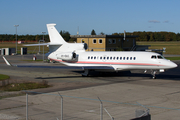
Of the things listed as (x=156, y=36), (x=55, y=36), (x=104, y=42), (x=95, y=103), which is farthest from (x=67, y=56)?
(x=156, y=36)

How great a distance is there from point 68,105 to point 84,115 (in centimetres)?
215

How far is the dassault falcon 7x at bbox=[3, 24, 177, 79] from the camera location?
25.0 meters

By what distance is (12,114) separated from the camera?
12109mm

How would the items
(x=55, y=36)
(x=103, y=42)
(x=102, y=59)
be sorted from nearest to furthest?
(x=102, y=59) → (x=55, y=36) → (x=103, y=42)

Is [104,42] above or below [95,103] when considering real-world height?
above

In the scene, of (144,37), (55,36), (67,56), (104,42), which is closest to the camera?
(67,56)

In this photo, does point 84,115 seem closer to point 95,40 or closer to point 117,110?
point 117,110

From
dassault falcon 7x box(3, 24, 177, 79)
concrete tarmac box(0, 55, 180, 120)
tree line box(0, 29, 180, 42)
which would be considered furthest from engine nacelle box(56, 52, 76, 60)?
tree line box(0, 29, 180, 42)

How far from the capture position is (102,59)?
89.5 feet

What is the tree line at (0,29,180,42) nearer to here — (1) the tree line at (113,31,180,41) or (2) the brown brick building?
(1) the tree line at (113,31,180,41)

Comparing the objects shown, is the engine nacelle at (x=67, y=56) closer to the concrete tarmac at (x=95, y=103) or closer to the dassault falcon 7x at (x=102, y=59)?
the dassault falcon 7x at (x=102, y=59)

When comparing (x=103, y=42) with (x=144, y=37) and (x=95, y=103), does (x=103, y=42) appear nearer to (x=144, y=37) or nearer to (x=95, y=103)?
(x=95, y=103)

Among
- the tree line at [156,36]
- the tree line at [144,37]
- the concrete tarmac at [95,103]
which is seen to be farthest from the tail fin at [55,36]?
the tree line at [156,36]

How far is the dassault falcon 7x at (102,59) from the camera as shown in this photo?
25.0 m
